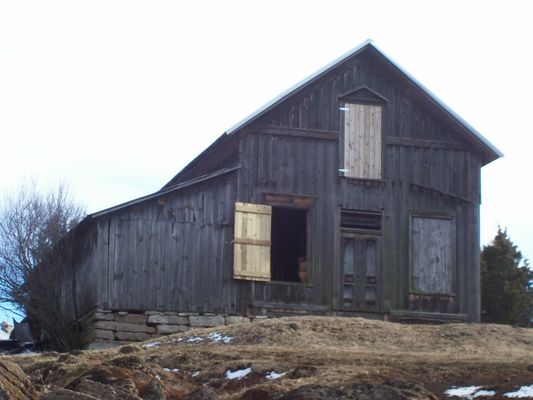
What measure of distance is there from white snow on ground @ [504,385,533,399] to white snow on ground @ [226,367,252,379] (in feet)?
13.9

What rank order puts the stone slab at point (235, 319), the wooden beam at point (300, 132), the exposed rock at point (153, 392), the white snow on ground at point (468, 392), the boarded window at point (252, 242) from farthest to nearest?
the wooden beam at point (300, 132), the boarded window at point (252, 242), the stone slab at point (235, 319), the white snow on ground at point (468, 392), the exposed rock at point (153, 392)

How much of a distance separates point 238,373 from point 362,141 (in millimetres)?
13305

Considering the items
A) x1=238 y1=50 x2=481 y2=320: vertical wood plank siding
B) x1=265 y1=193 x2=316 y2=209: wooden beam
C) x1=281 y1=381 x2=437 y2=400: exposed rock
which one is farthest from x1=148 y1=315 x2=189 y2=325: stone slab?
x1=281 y1=381 x2=437 y2=400: exposed rock

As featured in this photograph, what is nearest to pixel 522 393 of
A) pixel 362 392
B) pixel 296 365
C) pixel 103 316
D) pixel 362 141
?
pixel 362 392

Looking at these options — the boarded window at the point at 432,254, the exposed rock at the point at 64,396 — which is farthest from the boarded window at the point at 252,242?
the exposed rock at the point at 64,396

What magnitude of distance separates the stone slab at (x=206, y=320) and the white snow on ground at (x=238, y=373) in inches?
407

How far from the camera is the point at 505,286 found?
122 ft

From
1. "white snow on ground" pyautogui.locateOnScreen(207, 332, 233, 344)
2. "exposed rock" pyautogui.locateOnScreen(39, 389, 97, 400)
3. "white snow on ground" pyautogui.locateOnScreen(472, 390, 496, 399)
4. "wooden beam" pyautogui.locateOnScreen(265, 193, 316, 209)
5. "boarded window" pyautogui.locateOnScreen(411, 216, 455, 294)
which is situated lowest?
"white snow on ground" pyautogui.locateOnScreen(472, 390, 496, 399)

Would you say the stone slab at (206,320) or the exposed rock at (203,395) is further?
the stone slab at (206,320)

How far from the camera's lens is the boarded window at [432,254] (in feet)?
103

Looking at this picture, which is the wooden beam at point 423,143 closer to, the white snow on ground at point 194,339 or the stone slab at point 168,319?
the stone slab at point 168,319

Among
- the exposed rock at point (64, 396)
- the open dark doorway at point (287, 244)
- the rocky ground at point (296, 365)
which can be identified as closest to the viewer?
the exposed rock at point (64, 396)

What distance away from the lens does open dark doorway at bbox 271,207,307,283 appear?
34.2 meters

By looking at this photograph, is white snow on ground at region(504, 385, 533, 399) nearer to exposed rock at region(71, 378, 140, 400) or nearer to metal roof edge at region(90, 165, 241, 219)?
exposed rock at region(71, 378, 140, 400)
